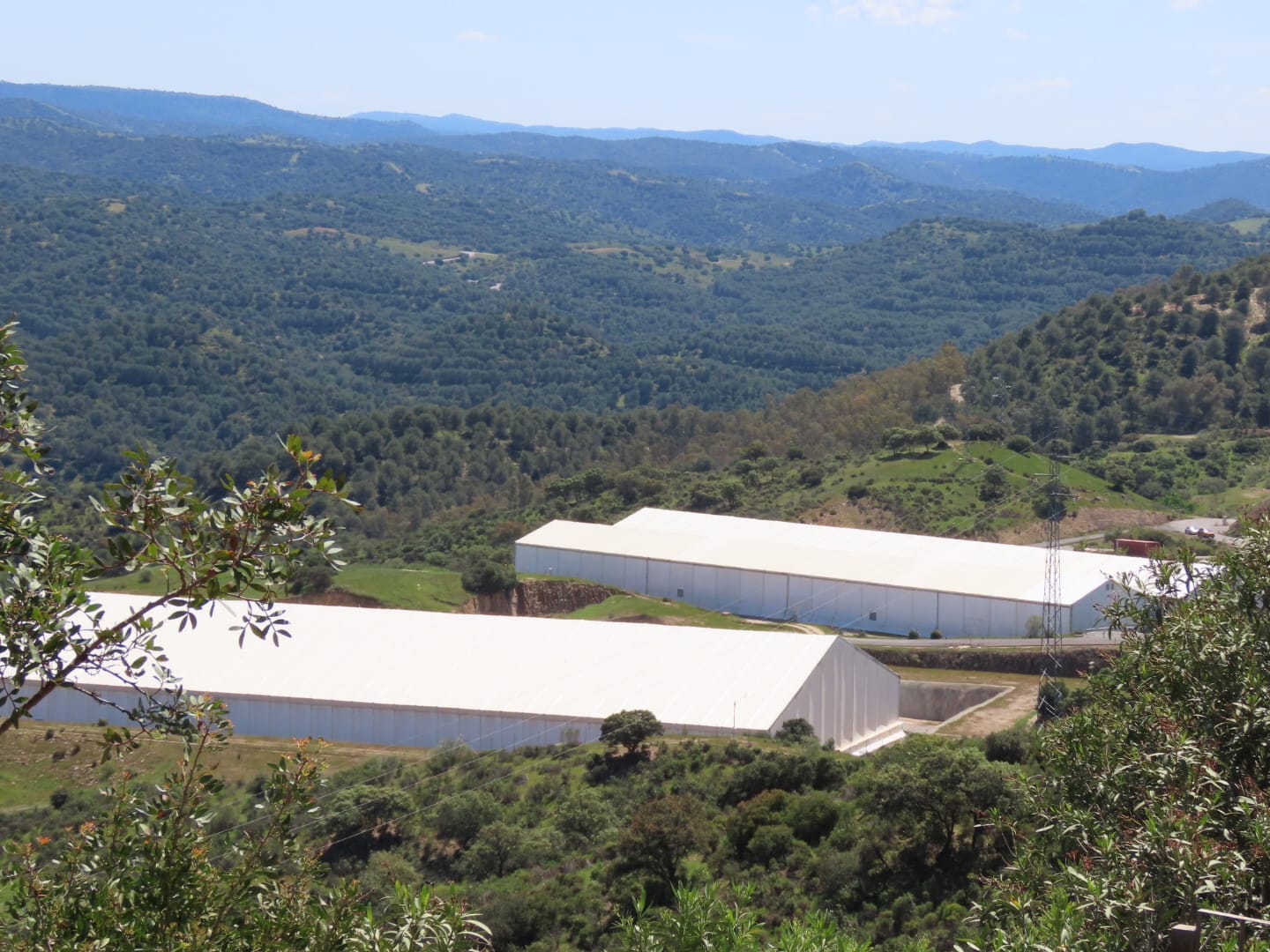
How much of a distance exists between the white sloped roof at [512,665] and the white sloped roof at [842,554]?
39.9 ft

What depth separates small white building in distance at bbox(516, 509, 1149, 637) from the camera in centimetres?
5356

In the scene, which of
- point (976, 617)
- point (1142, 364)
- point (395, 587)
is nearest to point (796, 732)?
point (976, 617)

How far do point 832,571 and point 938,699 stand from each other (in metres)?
11.0

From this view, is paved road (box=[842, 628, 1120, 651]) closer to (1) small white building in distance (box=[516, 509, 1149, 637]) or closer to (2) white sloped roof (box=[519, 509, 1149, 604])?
(1) small white building in distance (box=[516, 509, 1149, 637])

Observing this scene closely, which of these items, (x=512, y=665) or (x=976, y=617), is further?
(x=976, y=617)

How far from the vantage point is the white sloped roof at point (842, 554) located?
2146 inches

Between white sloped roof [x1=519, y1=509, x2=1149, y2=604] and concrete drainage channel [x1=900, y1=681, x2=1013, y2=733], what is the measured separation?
22.1ft

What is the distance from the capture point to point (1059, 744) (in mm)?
16031

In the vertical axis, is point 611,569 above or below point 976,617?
below

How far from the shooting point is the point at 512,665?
138 ft

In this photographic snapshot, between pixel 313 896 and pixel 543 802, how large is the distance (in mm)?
21704

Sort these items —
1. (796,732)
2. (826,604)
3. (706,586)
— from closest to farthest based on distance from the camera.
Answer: (796,732) < (826,604) < (706,586)

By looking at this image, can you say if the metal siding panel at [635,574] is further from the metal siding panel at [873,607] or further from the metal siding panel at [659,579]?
the metal siding panel at [873,607]

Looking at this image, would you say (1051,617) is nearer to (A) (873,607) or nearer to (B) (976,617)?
(B) (976,617)
